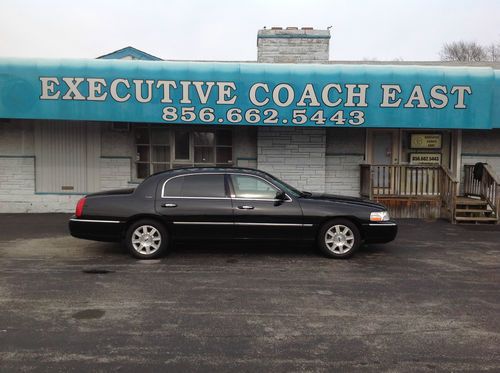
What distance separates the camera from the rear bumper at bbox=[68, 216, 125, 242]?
7.43m

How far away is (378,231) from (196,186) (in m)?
3.00

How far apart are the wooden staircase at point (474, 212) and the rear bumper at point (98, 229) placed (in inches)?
310

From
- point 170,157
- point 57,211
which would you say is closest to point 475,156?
point 170,157

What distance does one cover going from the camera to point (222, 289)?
19.4 ft

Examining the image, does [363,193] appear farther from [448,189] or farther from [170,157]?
[170,157]

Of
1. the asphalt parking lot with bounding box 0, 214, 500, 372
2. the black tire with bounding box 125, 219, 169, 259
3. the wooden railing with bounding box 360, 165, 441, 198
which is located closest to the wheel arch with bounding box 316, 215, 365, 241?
the asphalt parking lot with bounding box 0, 214, 500, 372

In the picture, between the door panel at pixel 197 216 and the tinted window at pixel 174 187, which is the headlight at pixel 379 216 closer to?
the door panel at pixel 197 216

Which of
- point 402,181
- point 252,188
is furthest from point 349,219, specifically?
point 402,181

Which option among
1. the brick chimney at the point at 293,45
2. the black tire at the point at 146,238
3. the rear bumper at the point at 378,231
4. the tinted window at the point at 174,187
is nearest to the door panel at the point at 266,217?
the tinted window at the point at 174,187

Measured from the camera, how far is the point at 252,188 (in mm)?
7633

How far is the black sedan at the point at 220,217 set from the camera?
7.45m

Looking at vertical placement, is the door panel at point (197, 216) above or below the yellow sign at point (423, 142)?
below

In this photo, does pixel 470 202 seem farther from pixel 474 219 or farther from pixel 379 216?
pixel 379 216

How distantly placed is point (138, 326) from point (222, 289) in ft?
4.89
